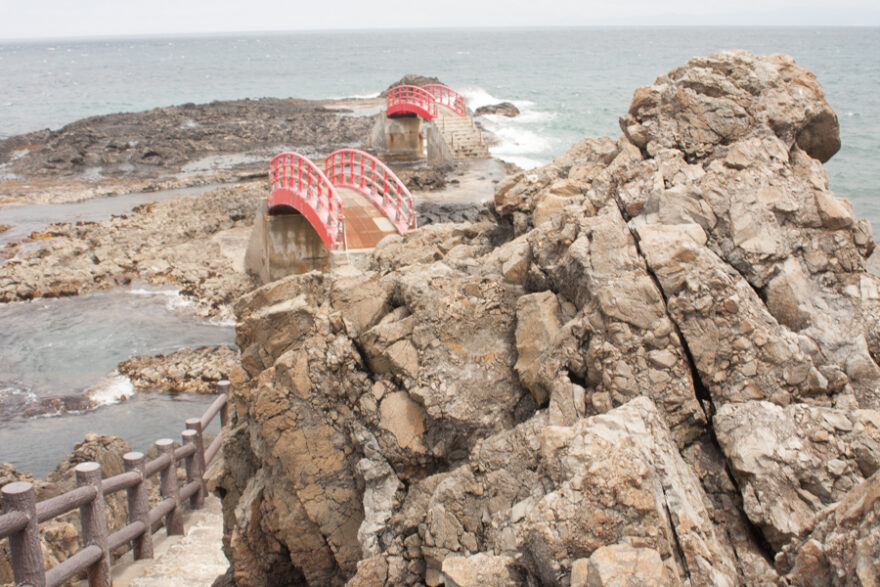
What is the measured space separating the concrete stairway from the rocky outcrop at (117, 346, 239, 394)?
790 inches

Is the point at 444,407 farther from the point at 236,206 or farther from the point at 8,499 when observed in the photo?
the point at 236,206

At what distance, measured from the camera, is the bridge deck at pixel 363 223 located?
1725cm

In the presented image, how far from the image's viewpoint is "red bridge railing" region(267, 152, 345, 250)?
57.4ft

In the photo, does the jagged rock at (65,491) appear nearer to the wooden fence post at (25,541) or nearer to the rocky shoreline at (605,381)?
the wooden fence post at (25,541)

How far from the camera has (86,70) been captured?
142250mm

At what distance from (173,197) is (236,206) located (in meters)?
6.28

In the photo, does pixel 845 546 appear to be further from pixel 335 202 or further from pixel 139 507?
pixel 335 202

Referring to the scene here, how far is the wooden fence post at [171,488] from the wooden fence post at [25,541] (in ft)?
8.75

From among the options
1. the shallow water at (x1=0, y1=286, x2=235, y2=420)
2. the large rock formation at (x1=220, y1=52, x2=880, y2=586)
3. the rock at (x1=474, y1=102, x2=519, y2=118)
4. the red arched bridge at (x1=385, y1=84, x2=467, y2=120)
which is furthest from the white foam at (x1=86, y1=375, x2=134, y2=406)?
the rock at (x1=474, y1=102, x2=519, y2=118)

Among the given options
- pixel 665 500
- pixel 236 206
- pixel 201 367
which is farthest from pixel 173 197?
pixel 665 500

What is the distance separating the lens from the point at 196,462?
11.5 metres

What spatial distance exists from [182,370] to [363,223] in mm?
5911

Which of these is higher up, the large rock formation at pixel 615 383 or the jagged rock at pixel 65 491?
the large rock formation at pixel 615 383

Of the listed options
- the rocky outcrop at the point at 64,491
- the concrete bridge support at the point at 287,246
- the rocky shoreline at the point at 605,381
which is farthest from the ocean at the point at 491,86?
the rocky outcrop at the point at 64,491
